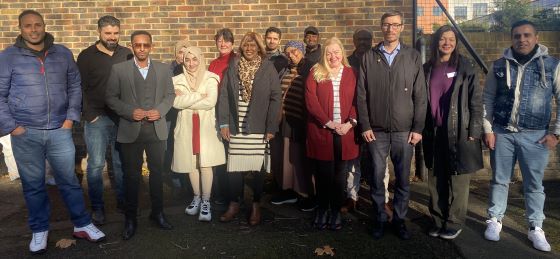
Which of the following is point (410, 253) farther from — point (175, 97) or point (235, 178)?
point (175, 97)

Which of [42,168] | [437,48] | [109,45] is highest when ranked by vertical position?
[109,45]

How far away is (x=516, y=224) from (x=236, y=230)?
2.77 meters

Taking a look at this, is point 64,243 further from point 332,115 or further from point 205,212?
point 332,115

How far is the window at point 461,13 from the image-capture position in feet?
22.7

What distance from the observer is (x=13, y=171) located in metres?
6.17

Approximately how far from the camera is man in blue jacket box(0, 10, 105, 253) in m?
3.82

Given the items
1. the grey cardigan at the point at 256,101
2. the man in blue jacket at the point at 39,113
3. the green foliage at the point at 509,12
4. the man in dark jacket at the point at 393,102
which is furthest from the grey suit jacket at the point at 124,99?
the green foliage at the point at 509,12

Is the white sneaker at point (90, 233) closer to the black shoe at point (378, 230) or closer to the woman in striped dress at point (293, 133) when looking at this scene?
the woman in striped dress at point (293, 133)

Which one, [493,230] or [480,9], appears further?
[480,9]

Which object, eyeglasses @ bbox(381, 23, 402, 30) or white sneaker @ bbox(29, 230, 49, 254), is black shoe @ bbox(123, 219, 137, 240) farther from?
eyeglasses @ bbox(381, 23, 402, 30)

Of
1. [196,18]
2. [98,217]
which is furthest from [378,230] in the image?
[196,18]

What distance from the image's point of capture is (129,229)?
434 centimetres

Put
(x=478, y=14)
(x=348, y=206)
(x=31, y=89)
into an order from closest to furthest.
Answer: (x=31, y=89)
(x=348, y=206)
(x=478, y=14)

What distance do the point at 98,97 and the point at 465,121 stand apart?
350cm
